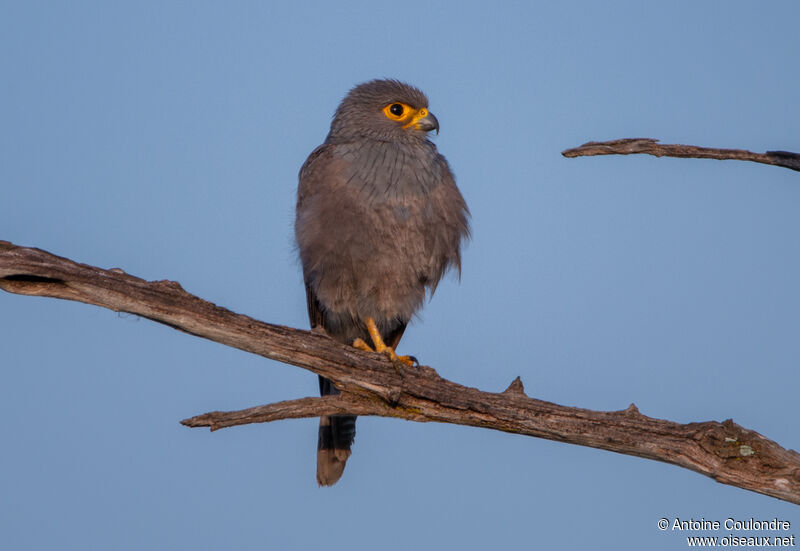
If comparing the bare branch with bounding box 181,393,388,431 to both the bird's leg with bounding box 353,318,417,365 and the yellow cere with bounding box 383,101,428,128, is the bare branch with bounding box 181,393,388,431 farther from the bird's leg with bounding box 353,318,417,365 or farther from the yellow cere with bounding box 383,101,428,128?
the yellow cere with bounding box 383,101,428,128

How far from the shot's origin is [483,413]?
4453mm

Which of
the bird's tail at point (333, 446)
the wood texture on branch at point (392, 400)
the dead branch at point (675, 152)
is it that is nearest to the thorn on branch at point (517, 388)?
the wood texture on branch at point (392, 400)

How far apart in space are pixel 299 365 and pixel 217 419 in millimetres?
708

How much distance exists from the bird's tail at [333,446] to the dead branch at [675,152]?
2.99m

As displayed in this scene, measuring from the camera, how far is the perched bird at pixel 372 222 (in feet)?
17.7

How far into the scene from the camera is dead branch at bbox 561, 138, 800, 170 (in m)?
3.67

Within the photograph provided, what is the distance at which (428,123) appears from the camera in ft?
19.4

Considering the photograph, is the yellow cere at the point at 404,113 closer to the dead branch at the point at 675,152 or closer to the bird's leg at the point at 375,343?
the bird's leg at the point at 375,343

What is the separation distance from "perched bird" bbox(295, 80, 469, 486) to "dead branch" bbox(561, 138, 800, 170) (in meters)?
1.91

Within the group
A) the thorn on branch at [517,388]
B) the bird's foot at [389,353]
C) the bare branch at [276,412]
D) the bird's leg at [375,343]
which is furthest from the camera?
the bird's leg at [375,343]

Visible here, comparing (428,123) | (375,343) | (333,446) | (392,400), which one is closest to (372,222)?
(375,343)

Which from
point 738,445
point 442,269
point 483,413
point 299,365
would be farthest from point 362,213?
point 738,445

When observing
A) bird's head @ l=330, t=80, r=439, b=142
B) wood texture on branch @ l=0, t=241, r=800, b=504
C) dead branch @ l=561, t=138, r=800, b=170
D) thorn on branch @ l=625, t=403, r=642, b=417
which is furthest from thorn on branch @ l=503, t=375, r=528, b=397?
bird's head @ l=330, t=80, r=439, b=142

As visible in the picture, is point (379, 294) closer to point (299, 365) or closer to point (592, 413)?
point (299, 365)
